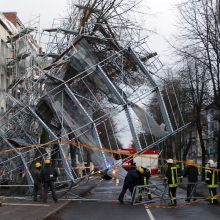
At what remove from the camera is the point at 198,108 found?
138ft

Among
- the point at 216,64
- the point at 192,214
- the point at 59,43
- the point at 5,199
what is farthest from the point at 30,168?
the point at 216,64

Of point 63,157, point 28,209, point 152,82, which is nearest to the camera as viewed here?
point 28,209


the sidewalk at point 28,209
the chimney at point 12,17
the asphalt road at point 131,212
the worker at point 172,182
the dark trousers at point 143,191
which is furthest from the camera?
the chimney at point 12,17

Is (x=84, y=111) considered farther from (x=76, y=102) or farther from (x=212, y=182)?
(x=212, y=182)

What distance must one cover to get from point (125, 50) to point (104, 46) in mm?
1635

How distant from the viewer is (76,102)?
69.6 ft

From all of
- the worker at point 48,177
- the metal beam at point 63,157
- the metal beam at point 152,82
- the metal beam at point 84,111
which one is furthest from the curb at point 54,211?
the metal beam at point 152,82

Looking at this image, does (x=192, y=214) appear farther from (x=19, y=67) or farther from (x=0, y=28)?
(x=0, y=28)

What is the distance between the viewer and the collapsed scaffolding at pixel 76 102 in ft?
70.0

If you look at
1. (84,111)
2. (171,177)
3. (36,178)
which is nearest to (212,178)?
(171,177)

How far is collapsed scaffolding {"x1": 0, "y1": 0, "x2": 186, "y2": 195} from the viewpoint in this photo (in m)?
21.3

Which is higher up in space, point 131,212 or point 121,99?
point 121,99

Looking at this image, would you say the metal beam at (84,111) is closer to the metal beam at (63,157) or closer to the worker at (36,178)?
the metal beam at (63,157)

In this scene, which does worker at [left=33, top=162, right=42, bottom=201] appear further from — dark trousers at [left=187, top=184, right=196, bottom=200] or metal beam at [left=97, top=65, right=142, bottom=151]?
dark trousers at [left=187, top=184, right=196, bottom=200]
